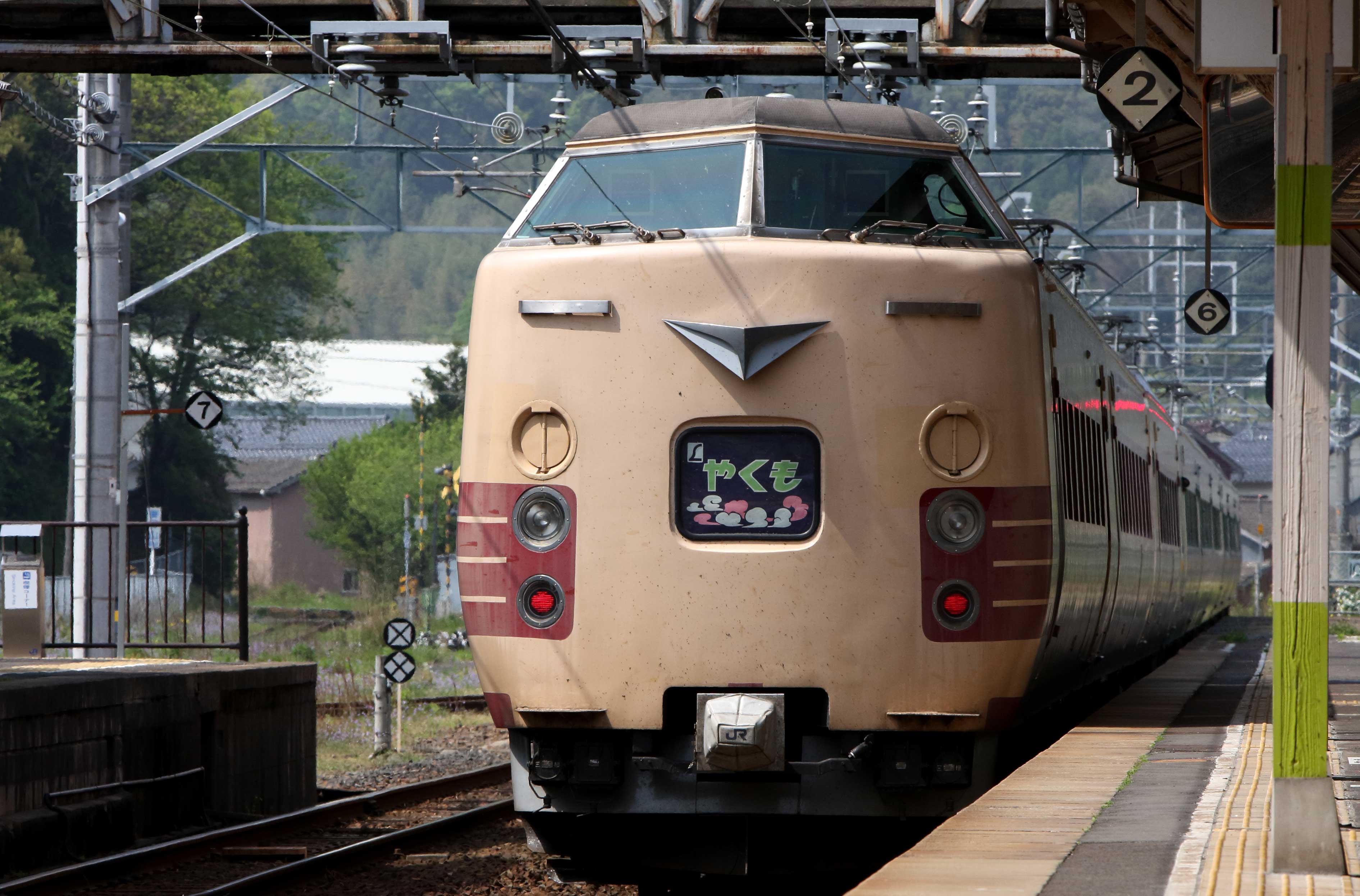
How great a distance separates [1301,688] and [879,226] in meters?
3.11

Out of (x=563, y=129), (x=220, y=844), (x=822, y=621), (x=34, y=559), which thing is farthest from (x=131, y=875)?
(x=563, y=129)

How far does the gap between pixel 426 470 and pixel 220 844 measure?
61.0 m

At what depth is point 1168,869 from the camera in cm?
490

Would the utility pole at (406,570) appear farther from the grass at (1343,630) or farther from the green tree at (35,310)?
the grass at (1343,630)

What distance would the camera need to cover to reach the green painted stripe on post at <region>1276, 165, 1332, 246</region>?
16.5 feet

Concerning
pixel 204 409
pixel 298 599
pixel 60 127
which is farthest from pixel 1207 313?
pixel 298 599

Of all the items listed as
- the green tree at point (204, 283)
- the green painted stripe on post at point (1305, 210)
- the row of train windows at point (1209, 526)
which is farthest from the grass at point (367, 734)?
the green tree at point (204, 283)

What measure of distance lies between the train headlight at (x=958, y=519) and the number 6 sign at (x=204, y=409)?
1318cm

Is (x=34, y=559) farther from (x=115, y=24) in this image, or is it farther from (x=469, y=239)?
(x=469, y=239)

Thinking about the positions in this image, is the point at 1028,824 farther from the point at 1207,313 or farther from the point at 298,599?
the point at 298,599

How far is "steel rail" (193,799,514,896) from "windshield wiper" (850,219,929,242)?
11.4ft

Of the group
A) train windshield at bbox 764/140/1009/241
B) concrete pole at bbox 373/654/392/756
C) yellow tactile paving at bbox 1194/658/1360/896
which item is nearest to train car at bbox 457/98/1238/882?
train windshield at bbox 764/140/1009/241

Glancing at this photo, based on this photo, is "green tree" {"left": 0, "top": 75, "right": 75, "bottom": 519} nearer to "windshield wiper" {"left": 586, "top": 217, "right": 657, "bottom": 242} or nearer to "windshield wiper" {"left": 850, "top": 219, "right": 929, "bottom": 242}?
"windshield wiper" {"left": 586, "top": 217, "right": 657, "bottom": 242}

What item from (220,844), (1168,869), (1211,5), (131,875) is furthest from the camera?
(220,844)
